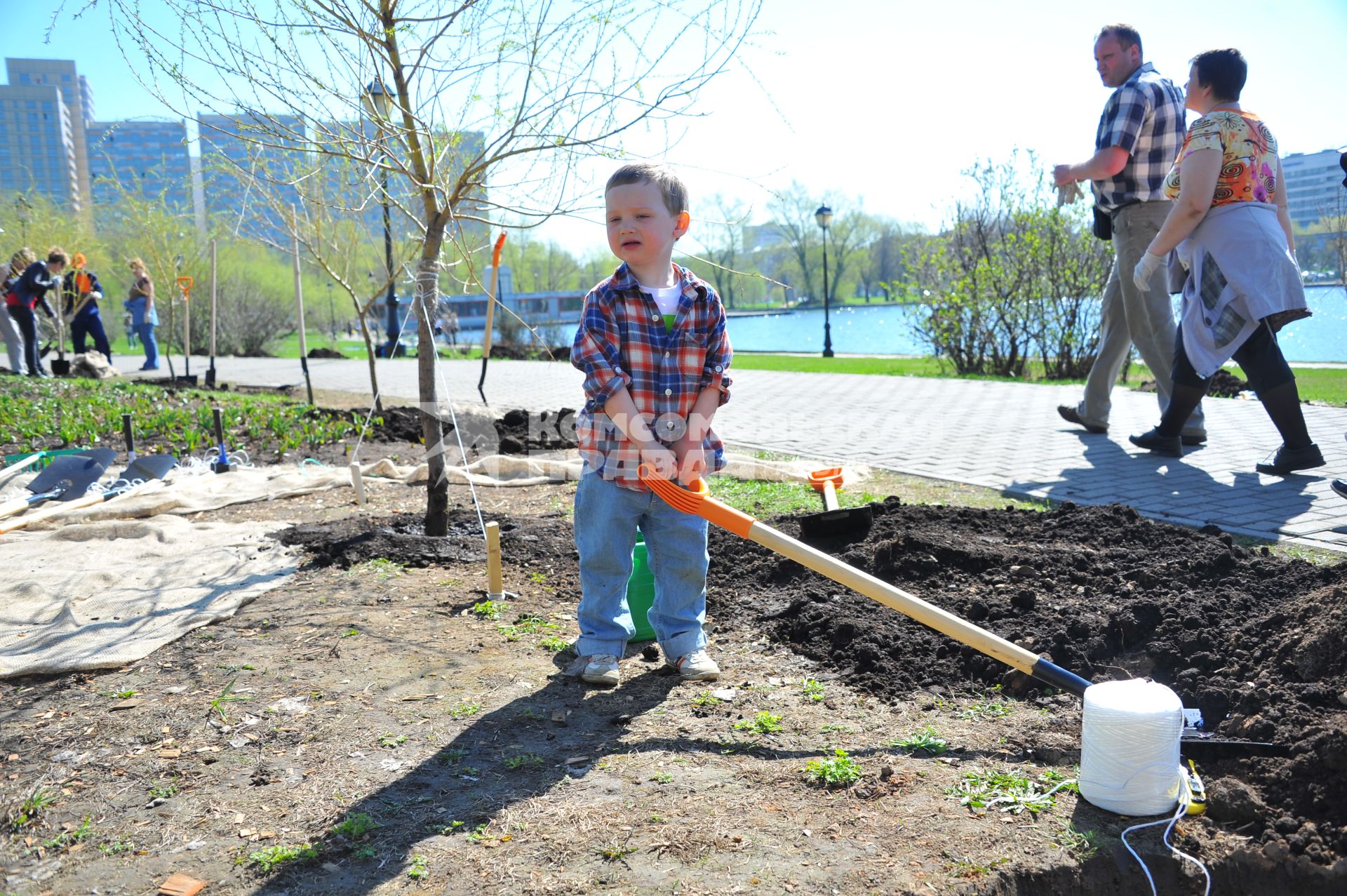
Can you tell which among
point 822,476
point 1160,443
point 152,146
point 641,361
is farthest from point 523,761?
point 152,146

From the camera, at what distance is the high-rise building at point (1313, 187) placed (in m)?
11.8

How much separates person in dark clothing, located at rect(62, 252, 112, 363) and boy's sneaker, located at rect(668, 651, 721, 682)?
16.4 m

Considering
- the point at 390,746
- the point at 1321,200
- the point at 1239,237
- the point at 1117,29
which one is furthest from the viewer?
the point at 1321,200

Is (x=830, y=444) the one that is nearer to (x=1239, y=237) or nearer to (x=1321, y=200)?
(x=1239, y=237)

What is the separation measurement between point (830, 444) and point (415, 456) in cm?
342

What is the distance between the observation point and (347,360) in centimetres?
2338

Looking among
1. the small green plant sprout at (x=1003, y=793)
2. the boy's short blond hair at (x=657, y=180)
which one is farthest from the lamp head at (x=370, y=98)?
the small green plant sprout at (x=1003, y=793)

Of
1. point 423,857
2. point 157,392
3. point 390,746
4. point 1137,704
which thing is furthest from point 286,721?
point 157,392

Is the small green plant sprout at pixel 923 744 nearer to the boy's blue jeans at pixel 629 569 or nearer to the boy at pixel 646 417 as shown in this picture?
the boy at pixel 646 417

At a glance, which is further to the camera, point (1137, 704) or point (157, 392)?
point (157, 392)

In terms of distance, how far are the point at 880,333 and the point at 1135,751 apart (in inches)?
1543

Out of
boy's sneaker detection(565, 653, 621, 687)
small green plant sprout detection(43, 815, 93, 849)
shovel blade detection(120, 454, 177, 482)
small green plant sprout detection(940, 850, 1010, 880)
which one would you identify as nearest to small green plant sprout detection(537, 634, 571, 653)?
boy's sneaker detection(565, 653, 621, 687)

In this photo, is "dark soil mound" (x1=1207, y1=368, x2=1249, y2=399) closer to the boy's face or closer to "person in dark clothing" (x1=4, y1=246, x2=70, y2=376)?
the boy's face

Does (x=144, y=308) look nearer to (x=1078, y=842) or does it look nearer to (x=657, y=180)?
(x=657, y=180)
